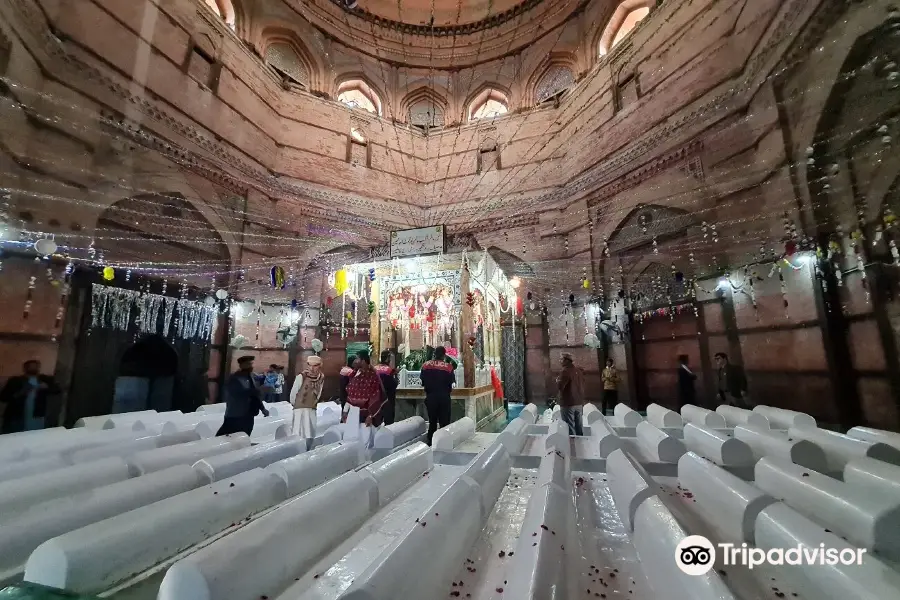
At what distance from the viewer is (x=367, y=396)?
4879mm

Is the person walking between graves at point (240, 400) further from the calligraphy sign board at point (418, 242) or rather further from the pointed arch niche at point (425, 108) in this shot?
the pointed arch niche at point (425, 108)

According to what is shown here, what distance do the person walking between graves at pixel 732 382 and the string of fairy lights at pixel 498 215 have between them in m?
1.69

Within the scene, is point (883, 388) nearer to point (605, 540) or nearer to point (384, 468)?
point (605, 540)

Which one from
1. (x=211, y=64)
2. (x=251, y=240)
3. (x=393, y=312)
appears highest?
(x=211, y=64)

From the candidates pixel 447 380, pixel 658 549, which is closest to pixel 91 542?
pixel 658 549

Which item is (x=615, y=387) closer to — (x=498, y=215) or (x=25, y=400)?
(x=498, y=215)

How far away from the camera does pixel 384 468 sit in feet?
10.2

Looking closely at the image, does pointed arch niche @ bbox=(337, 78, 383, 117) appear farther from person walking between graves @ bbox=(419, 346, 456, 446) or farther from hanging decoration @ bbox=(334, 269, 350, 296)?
person walking between graves @ bbox=(419, 346, 456, 446)

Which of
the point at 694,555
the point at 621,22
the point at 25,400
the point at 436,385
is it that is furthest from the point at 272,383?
the point at 621,22

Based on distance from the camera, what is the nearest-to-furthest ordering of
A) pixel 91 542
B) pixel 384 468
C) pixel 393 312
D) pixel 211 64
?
1. pixel 91 542
2. pixel 384 468
3. pixel 393 312
4. pixel 211 64

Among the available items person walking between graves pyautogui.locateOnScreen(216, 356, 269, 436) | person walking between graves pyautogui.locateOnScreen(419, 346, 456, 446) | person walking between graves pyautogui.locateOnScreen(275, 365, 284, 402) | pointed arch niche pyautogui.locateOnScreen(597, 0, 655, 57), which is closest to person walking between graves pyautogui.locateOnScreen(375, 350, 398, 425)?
person walking between graves pyautogui.locateOnScreen(419, 346, 456, 446)

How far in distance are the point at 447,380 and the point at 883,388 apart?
6878 mm

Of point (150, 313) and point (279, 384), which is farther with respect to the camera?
point (279, 384)

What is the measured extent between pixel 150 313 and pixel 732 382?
1291 centimetres
